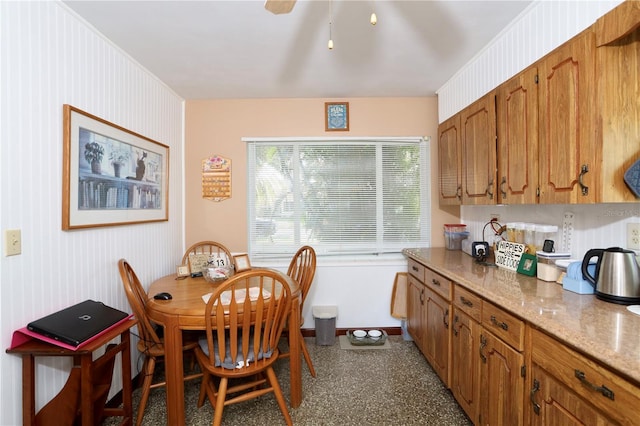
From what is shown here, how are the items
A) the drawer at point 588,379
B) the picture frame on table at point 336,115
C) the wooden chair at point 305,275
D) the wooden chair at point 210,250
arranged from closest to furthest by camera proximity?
the drawer at point 588,379, the wooden chair at point 305,275, the wooden chair at point 210,250, the picture frame on table at point 336,115

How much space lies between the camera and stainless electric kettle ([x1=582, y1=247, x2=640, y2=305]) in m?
1.21

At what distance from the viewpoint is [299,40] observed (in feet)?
6.44

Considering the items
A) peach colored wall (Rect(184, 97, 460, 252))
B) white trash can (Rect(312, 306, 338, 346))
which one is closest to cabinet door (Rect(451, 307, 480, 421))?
white trash can (Rect(312, 306, 338, 346))

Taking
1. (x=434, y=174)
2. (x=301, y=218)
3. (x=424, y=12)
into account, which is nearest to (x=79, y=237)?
(x=301, y=218)

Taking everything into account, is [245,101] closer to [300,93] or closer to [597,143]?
[300,93]

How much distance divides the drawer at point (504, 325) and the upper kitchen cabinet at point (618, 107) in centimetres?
65

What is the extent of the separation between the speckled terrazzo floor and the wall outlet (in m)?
1.35

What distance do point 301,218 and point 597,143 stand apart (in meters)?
2.30

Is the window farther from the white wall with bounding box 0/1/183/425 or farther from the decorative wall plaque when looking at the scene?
the white wall with bounding box 0/1/183/425

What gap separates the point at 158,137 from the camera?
2602 mm

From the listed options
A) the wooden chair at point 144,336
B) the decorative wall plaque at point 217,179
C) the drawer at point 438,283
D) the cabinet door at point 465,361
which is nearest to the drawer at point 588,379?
the cabinet door at point 465,361

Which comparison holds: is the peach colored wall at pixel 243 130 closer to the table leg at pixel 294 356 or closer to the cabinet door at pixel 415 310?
the cabinet door at pixel 415 310

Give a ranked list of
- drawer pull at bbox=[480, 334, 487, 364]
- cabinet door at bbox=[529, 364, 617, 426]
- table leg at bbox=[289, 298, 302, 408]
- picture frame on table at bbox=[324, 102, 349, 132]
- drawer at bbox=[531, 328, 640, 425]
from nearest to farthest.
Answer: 1. drawer at bbox=[531, 328, 640, 425]
2. cabinet door at bbox=[529, 364, 617, 426]
3. drawer pull at bbox=[480, 334, 487, 364]
4. table leg at bbox=[289, 298, 302, 408]
5. picture frame on table at bbox=[324, 102, 349, 132]

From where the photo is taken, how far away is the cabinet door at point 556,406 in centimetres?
96
